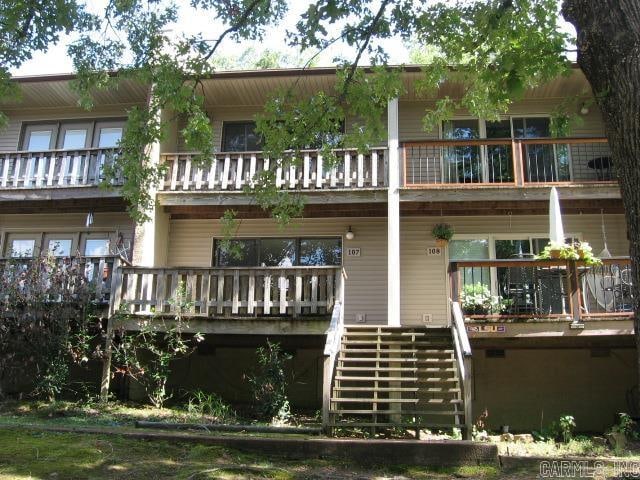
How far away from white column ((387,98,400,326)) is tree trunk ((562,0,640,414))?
744 centimetres

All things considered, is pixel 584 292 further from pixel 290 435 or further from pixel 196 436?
pixel 196 436

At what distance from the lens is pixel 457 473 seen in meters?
6.43

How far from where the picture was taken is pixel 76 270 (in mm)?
11734

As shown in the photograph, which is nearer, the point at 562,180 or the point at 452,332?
the point at 452,332

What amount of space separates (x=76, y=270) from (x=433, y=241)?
809 centimetres

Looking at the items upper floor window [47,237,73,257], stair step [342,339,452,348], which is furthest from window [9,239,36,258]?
stair step [342,339,452,348]

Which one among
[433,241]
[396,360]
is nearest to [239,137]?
[433,241]

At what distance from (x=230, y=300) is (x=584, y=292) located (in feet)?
23.1

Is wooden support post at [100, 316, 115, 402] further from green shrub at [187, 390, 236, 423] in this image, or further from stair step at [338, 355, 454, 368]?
stair step at [338, 355, 454, 368]

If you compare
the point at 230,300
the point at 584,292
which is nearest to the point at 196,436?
the point at 230,300

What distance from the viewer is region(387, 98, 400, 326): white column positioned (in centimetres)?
1223

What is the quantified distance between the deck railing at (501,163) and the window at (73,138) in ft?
28.5

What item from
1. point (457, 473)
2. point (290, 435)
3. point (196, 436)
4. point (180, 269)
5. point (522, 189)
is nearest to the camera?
point (457, 473)

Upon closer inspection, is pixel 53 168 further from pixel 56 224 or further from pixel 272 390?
pixel 272 390
